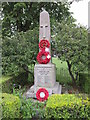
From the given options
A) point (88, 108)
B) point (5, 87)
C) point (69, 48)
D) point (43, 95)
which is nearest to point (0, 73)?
point (5, 87)

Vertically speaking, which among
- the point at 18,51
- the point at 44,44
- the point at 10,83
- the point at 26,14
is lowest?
the point at 10,83

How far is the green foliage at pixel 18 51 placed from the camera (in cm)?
782

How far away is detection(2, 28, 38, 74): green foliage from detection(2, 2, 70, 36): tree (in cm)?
148

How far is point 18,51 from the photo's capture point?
823 cm

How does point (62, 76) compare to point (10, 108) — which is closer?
point (10, 108)

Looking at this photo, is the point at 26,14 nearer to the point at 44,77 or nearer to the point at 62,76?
the point at 44,77

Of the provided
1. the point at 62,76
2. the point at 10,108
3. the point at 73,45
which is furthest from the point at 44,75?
the point at 62,76

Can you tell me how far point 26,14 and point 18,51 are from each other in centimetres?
297

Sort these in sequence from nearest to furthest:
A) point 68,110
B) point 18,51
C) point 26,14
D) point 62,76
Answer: point 68,110 < point 18,51 < point 26,14 < point 62,76

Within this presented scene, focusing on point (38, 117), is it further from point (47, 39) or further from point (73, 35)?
point (73, 35)

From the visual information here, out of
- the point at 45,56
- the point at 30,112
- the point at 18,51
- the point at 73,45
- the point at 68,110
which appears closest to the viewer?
the point at 68,110

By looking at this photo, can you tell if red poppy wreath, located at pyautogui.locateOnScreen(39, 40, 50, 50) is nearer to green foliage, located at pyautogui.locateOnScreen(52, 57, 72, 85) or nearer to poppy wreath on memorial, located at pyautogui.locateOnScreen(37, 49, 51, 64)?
poppy wreath on memorial, located at pyautogui.locateOnScreen(37, 49, 51, 64)

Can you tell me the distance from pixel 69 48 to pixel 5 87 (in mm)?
4012

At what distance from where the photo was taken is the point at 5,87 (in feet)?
19.7
